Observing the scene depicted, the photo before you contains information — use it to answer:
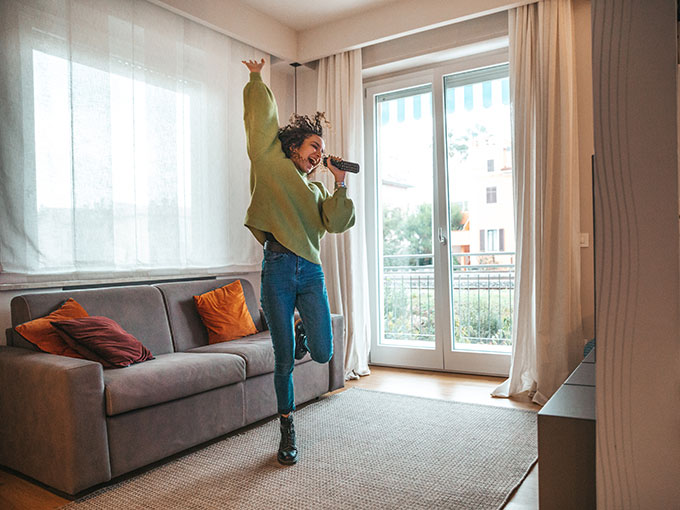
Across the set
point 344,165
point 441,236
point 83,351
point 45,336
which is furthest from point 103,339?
point 441,236

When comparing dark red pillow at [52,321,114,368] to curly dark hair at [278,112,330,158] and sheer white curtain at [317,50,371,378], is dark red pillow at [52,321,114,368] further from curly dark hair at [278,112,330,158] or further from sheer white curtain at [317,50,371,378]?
sheer white curtain at [317,50,371,378]

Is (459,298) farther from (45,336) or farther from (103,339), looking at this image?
(45,336)

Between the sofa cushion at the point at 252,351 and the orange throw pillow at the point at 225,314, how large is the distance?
6.0 inches

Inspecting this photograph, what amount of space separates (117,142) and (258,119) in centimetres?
120

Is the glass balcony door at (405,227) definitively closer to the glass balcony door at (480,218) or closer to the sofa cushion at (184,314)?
the glass balcony door at (480,218)

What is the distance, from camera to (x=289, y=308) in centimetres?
234

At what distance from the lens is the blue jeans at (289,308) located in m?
2.31

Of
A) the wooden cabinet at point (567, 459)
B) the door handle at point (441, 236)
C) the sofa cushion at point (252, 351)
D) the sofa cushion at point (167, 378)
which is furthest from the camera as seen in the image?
the door handle at point (441, 236)

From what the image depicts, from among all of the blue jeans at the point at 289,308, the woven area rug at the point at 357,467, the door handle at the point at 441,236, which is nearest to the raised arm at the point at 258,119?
the blue jeans at the point at 289,308

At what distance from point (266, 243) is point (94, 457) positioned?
3.57 ft

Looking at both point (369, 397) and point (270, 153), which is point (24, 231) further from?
point (369, 397)

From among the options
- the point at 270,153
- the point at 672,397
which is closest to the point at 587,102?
the point at 270,153

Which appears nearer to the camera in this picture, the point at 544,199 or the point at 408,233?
the point at 544,199

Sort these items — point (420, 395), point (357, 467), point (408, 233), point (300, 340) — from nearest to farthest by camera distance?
point (357, 467) < point (300, 340) < point (420, 395) < point (408, 233)
